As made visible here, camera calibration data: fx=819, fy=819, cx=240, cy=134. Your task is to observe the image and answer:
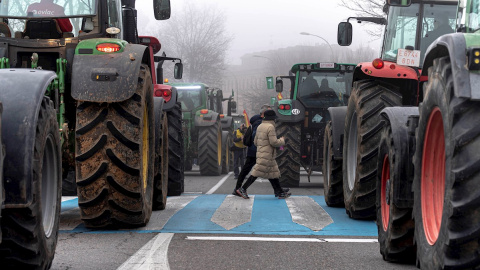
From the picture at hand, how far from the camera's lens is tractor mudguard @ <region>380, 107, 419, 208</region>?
6035 millimetres

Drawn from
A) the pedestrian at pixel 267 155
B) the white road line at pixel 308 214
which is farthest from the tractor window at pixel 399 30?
the pedestrian at pixel 267 155

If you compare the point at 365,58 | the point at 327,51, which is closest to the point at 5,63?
the point at 365,58

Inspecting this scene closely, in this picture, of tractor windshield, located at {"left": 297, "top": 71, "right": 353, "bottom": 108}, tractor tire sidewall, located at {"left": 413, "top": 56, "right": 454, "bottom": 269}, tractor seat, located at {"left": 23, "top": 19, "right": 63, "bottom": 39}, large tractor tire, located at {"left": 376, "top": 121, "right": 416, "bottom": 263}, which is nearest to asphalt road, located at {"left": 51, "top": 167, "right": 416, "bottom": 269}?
large tractor tire, located at {"left": 376, "top": 121, "right": 416, "bottom": 263}

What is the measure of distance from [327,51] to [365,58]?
23875 mm

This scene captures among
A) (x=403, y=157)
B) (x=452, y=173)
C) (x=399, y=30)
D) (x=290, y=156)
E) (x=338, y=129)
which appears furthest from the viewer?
(x=290, y=156)

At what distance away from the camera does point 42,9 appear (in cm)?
820

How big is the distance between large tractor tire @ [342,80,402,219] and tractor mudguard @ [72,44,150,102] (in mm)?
2901

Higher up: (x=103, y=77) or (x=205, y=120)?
(x=103, y=77)

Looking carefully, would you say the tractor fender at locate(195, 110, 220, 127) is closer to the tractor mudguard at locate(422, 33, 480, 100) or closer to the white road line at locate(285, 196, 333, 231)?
the white road line at locate(285, 196, 333, 231)

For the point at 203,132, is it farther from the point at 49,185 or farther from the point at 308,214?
the point at 49,185

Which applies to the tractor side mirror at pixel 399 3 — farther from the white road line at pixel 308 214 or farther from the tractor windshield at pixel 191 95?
the tractor windshield at pixel 191 95

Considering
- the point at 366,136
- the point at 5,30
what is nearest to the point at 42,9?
the point at 5,30

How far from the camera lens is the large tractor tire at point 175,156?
12.9 metres

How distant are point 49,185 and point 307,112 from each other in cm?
1242
